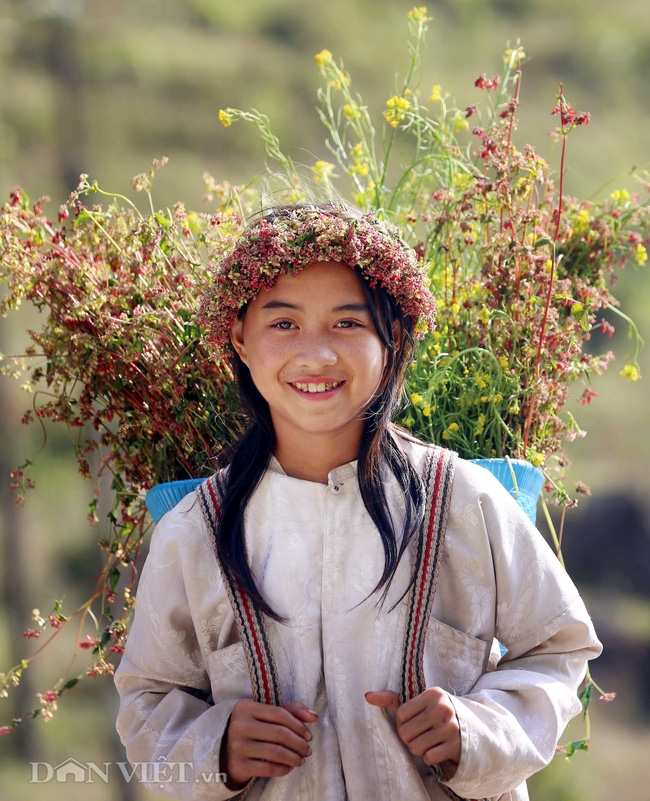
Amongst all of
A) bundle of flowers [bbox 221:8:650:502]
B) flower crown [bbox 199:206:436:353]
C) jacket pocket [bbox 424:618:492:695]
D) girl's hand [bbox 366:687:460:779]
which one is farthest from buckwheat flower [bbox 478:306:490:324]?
girl's hand [bbox 366:687:460:779]

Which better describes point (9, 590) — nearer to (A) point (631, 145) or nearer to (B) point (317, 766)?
(B) point (317, 766)

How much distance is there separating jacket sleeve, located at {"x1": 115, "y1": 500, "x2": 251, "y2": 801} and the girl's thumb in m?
0.19

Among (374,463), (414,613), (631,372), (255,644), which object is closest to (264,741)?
(255,644)

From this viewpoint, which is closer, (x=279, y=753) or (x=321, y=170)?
(x=279, y=753)

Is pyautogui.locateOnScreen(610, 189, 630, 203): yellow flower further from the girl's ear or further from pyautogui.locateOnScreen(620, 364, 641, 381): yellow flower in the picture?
the girl's ear

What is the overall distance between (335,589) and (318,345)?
32cm

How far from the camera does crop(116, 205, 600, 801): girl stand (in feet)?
4.42

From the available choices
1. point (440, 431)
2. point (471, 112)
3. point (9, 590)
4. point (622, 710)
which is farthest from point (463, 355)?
point (622, 710)

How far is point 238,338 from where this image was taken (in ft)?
4.94

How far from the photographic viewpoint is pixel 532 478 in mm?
1625

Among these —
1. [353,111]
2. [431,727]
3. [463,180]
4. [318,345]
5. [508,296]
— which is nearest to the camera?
[431,727]

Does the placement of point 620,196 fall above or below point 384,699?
above

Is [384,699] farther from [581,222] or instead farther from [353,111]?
[353,111]

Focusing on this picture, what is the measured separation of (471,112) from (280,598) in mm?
789
